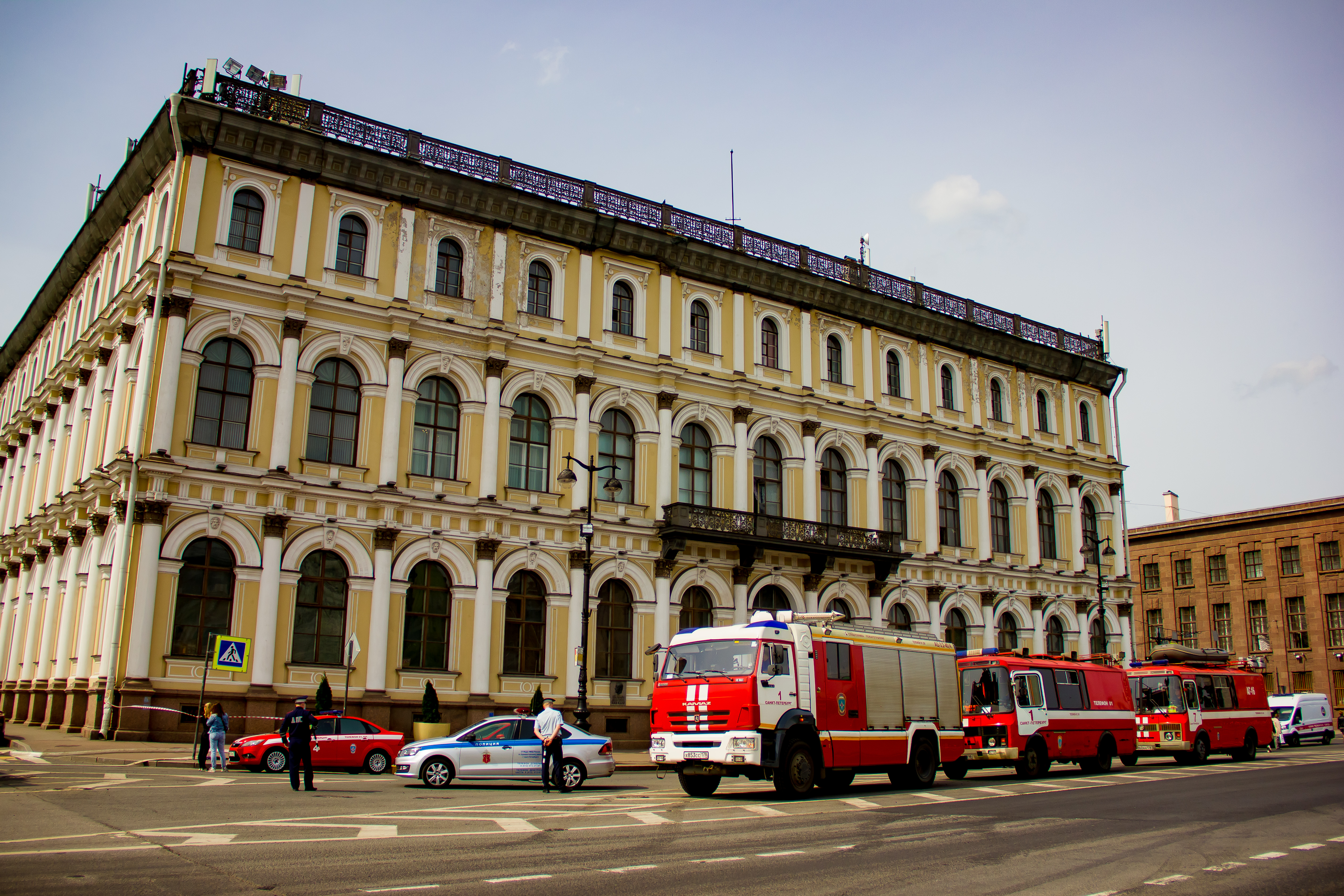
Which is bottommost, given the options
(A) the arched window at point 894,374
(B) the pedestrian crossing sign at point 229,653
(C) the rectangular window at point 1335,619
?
(B) the pedestrian crossing sign at point 229,653

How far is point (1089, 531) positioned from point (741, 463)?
2159 cm

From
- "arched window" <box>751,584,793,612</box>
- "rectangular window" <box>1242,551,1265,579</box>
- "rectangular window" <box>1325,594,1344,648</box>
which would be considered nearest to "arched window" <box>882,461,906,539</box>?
"arched window" <box>751,584,793,612</box>

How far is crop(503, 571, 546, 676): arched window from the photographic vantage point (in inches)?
1282

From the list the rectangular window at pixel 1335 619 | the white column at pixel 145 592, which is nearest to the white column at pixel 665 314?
the white column at pixel 145 592

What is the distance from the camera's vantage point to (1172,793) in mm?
19812

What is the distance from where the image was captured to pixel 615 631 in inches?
1361

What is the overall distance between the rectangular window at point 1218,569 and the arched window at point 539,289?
5850cm

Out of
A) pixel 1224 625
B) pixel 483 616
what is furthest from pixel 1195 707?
pixel 1224 625

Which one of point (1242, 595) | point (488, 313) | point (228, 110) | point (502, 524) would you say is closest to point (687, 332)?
point (488, 313)

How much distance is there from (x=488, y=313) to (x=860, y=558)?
1673 cm

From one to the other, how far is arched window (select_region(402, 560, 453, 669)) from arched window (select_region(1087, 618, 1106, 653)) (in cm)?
3088

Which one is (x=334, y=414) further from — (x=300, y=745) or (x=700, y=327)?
(x=300, y=745)

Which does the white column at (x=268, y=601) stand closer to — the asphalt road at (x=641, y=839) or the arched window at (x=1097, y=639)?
the asphalt road at (x=641, y=839)

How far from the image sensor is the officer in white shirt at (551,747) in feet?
63.8
